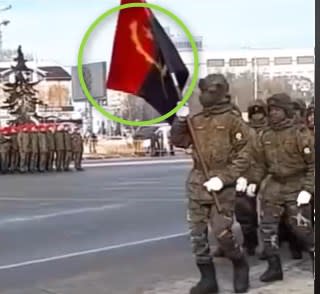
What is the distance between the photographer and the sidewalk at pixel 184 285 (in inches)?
138

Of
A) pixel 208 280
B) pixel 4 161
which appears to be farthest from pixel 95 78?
pixel 4 161

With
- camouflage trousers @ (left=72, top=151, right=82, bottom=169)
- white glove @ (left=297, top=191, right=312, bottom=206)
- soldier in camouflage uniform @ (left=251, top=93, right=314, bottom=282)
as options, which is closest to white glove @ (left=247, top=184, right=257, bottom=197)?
soldier in camouflage uniform @ (left=251, top=93, right=314, bottom=282)

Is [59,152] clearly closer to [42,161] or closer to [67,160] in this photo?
[42,161]

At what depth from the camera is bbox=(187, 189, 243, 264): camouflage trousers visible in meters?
3.29

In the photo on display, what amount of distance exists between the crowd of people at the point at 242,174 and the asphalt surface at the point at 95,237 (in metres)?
0.30

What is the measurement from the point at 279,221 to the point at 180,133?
0.89 metres

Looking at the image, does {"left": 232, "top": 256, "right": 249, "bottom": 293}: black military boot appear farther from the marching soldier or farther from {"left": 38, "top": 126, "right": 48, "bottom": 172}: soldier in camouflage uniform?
{"left": 38, "top": 126, "right": 48, "bottom": 172}: soldier in camouflage uniform

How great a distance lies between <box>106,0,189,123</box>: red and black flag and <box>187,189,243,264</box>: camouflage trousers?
0.86 meters

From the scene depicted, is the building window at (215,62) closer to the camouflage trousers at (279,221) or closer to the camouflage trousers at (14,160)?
the camouflage trousers at (279,221)

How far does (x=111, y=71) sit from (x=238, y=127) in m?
1.04

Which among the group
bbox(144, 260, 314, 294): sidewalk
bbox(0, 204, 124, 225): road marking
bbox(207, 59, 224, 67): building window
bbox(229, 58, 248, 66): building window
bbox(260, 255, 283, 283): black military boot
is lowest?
bbox(0, 204, 124, 225): road marking

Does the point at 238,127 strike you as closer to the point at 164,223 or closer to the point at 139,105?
the point at 139,105

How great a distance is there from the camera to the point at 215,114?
3.29 m

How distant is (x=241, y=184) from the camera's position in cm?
368
